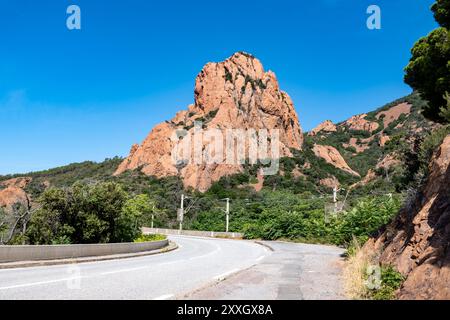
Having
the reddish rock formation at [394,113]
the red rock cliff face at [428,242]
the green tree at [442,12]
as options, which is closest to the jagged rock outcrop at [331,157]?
the reddish rock formation at [394,113]

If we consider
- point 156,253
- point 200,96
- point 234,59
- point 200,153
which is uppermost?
point 234,59

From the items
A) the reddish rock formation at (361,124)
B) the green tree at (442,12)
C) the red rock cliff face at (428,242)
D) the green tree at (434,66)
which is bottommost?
the red rock cliff face at (428,242)

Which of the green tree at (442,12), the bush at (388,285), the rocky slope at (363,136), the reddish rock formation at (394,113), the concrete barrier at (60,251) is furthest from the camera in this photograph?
the reddish rock formation at (394,113)

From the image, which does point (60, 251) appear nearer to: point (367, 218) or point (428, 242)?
point (428, 242)

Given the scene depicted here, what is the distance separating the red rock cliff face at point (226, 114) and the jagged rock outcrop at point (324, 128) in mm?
47061

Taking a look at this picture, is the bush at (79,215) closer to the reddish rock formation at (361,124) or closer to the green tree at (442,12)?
the green tree at (442,12)

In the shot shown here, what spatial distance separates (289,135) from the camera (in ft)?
405

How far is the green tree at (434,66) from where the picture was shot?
61.1 ft

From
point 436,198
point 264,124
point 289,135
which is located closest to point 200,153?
point 264,124

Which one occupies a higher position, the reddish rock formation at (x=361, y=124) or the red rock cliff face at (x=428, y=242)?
the reddish rock formation at (x=361, y=124)

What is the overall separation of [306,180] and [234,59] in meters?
44.6

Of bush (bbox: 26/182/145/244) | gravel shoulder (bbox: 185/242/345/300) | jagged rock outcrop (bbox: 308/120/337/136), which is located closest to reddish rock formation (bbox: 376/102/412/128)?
A: jagged rock outcrop (bbox: 308/120/337/136)

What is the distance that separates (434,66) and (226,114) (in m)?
94.1
